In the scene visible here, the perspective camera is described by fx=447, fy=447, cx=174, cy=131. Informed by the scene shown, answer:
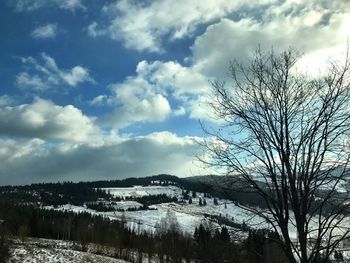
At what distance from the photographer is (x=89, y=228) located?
388 feet

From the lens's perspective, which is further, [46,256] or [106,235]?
[106,235]

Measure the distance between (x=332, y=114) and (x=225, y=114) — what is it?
2.25 m

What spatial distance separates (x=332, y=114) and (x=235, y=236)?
313cm

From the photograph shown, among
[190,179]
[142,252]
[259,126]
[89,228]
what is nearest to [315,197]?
[259,126]

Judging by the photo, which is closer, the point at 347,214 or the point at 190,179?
the point at 347,214

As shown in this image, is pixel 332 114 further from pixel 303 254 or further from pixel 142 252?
pixel 142 252

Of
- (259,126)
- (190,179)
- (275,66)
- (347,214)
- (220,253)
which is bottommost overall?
(220,253)

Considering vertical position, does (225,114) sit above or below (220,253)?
above

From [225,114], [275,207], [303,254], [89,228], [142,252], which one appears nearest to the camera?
[303,254]

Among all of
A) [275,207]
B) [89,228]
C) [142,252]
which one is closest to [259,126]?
[275,207]

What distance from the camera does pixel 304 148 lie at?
28.7 feet

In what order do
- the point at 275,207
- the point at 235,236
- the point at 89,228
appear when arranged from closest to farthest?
the point at 275,207 → the point at 235,236 → the point at 89,228

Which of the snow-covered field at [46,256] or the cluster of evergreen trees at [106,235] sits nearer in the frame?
the snow-covered field at [46,256]

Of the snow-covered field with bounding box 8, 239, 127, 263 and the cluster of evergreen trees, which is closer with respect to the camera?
the snow-covered field with bounding box 8, 239, 127, 263
